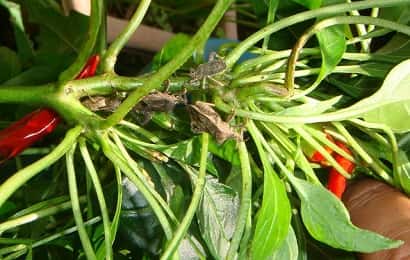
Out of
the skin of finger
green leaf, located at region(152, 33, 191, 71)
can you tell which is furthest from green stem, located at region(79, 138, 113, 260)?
the skin of finger

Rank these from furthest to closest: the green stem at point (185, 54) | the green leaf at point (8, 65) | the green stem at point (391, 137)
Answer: the green leaf at point (8, 65) < the green stem at point (391, 137) < the green stem at point (185, 54)

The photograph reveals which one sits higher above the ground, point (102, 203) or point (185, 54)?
point (185, 54)

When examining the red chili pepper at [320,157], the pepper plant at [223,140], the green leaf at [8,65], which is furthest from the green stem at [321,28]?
the green leaf at [8,65]

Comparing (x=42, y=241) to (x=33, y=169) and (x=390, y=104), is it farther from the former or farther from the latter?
(x=390, y=104)

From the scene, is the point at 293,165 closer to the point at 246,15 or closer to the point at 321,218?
the point at 321,218

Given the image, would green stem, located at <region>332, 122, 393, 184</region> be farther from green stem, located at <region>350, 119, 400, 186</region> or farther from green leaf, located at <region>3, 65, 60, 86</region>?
green leaf, located at <region>3, 65, 60, 86</region>

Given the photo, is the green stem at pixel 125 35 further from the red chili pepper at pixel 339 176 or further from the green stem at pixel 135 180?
the red chili pepper at pixel 339 176

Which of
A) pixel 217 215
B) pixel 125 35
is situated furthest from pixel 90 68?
pixel 217 215
